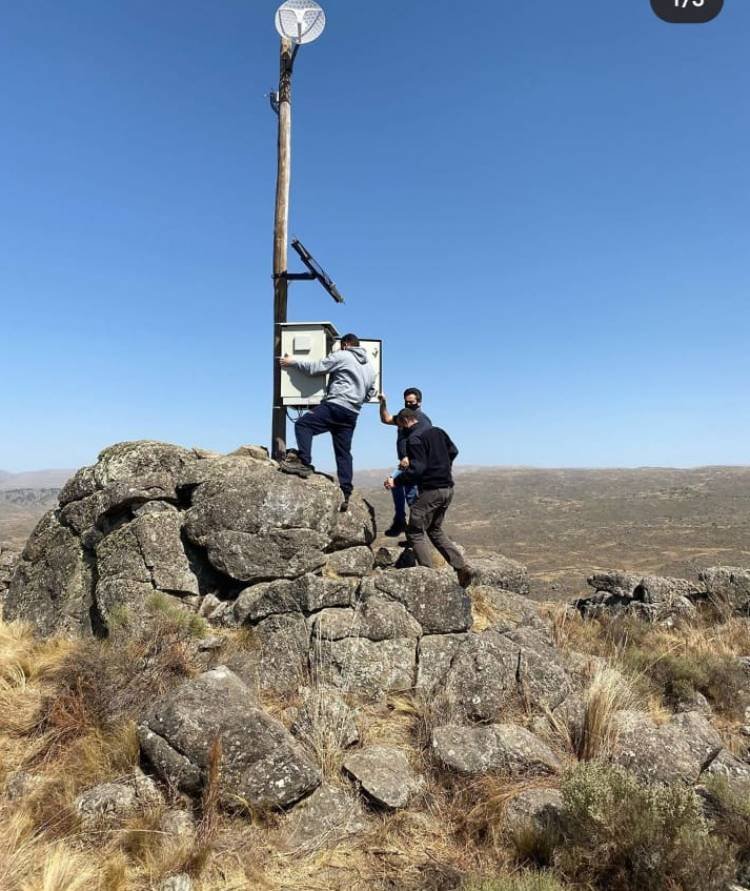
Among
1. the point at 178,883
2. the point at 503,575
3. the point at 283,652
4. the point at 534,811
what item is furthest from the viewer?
the point at 503,575

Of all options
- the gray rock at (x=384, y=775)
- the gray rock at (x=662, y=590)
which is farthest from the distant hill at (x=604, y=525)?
the gray rock at (x=384, y=775)

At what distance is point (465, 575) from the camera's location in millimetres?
8562

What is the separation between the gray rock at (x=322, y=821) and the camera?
4484 mm

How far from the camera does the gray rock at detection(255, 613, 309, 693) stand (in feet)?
20.9

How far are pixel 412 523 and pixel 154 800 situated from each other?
4773 mm

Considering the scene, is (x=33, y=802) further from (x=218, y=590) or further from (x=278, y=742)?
(x=218, y=590)

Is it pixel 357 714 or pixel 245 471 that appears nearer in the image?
pixel 357 714

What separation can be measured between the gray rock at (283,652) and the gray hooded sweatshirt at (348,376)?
3249mm

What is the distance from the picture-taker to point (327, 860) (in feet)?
14.4

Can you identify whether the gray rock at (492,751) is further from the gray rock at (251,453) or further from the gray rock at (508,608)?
the gray rock at (251,453)

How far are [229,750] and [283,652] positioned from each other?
1.82m

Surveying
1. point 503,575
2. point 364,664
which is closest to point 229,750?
point 364,664

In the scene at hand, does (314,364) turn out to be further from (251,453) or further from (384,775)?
(384,775)

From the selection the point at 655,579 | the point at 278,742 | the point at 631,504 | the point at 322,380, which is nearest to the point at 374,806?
the point at 278,742
